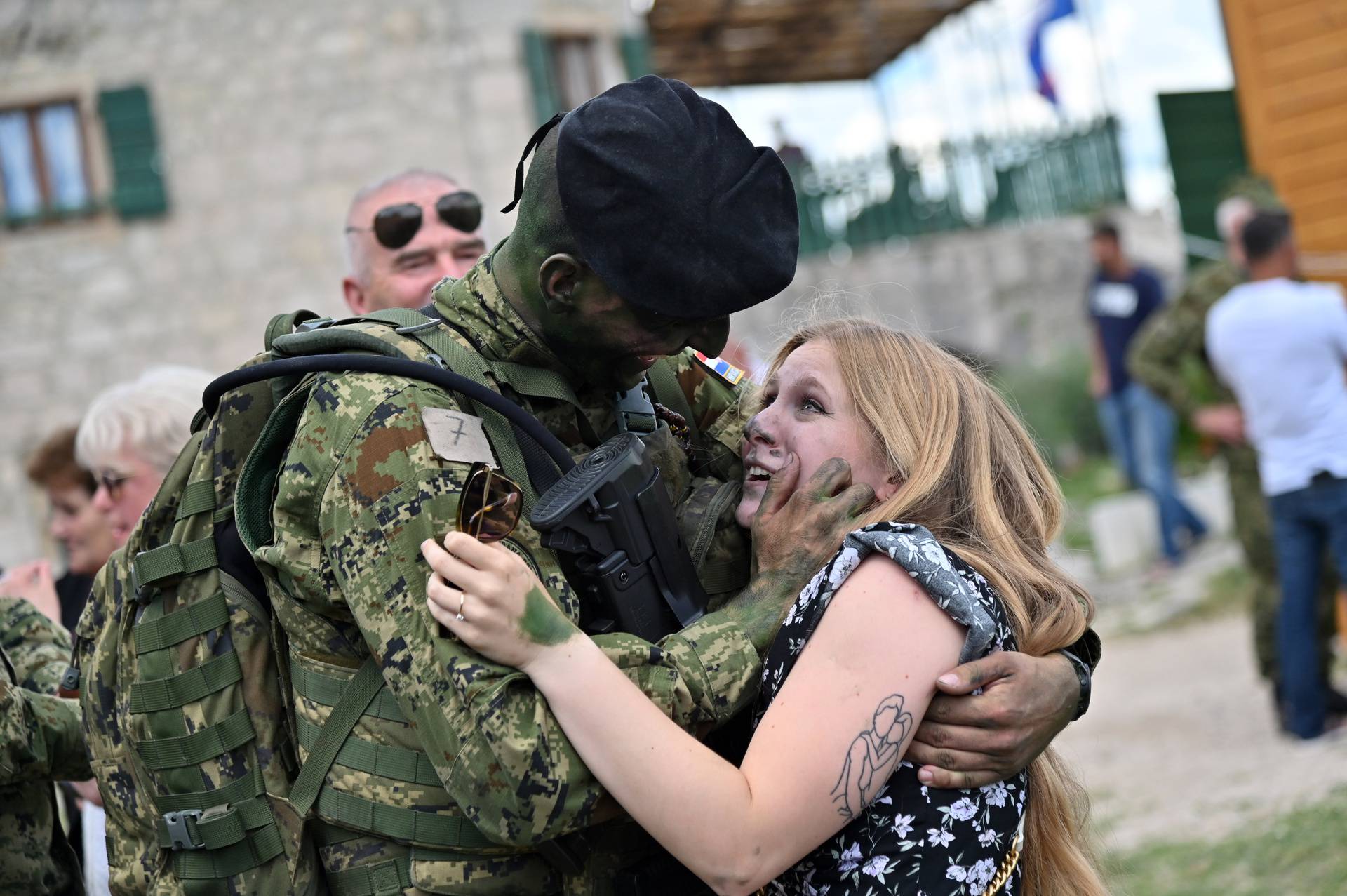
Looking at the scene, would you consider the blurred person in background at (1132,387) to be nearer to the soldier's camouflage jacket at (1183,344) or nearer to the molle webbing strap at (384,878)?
the soldier's camouflage jacket at (1183,344)

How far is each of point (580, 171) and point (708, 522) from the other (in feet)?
2.08

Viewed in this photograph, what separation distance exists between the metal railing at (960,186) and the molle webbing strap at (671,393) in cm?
1188

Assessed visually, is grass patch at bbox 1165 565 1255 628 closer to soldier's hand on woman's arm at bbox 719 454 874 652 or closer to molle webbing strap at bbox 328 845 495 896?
soldier's hand on woman's arm at bbox 719 454 874 652

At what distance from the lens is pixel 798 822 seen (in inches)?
74.1

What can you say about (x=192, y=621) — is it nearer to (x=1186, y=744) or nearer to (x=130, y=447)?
(x=130, y=447)

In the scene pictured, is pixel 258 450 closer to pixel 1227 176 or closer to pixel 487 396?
pixel 487 396

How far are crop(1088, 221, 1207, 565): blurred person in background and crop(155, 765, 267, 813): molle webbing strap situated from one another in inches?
322

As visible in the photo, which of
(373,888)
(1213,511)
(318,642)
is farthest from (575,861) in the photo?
(1213,511)

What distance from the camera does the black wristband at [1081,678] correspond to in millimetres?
2223

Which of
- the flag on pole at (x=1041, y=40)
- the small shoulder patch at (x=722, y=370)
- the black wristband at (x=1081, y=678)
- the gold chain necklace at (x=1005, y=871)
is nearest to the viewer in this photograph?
the gold chain necklace at (x=1005, y=871)

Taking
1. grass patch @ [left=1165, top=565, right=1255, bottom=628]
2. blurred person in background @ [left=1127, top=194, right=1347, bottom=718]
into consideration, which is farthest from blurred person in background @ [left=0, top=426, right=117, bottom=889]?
grass patch @ [left=1165, top=565, right=1255, bottom=628]

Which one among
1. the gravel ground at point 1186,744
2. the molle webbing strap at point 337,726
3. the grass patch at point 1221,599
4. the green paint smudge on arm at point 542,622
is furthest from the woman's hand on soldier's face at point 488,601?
the grass patch at point 1221,599

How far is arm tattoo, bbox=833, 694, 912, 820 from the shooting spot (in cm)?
192

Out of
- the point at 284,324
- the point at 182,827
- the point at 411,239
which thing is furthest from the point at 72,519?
the point at 182,827
